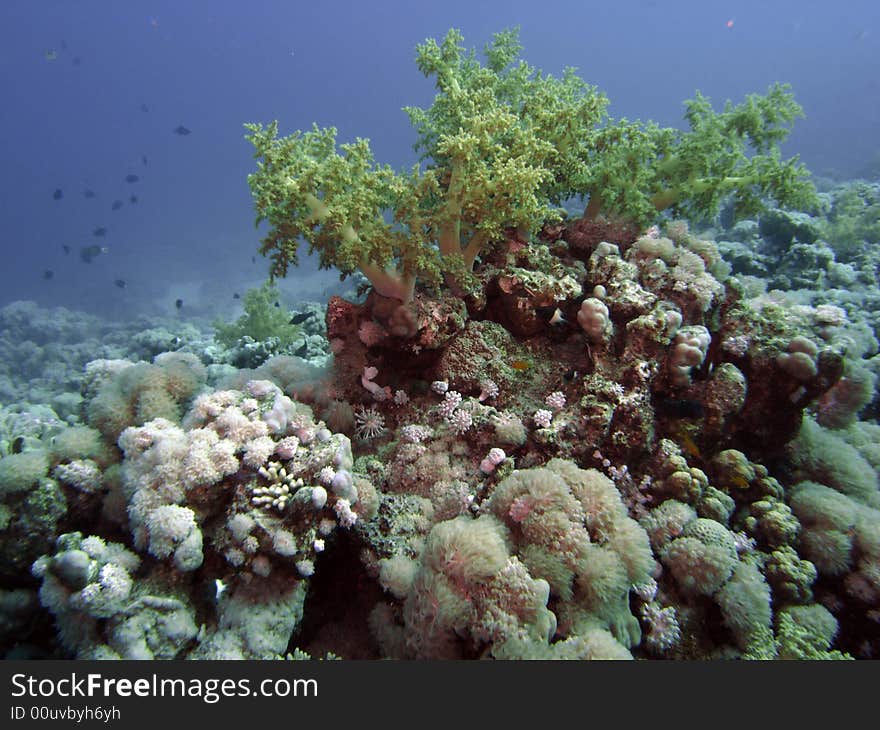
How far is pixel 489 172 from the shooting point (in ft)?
14.6

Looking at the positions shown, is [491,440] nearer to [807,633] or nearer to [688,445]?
[688,445]

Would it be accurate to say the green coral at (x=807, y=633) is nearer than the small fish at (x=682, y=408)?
Yes

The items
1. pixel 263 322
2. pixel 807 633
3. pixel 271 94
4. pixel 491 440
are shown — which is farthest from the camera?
pixel 271 94

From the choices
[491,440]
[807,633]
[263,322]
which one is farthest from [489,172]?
[263,322]

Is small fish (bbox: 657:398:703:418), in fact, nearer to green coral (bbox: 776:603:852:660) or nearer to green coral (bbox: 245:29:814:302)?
green coral (bbox: 776:603:852:660)

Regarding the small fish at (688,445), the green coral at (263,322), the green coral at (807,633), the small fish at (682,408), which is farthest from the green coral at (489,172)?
the green coral at (263,322)

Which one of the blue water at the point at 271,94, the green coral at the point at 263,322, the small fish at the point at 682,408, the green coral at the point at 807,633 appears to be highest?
the blue water at the point at 271,94

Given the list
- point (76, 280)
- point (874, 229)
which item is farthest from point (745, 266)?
point (76, 280)

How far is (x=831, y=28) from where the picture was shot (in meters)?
120

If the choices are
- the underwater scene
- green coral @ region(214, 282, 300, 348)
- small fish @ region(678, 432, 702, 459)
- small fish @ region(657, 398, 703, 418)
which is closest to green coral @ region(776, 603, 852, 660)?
the underwater scene

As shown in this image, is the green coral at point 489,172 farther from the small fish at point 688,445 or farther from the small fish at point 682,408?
the small fish at point 688,445

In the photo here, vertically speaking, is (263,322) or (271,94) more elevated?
(271,94)

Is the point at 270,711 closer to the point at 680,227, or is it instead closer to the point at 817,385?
the point at 817,385

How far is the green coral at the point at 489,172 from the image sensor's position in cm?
443
